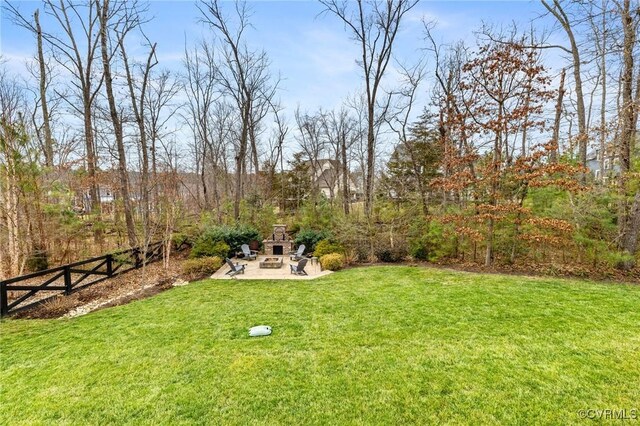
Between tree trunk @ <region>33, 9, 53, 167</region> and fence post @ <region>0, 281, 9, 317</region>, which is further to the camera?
tree trunk @ <region>33, 9, 53, 167</region>

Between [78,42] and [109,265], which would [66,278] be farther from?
[78,42]

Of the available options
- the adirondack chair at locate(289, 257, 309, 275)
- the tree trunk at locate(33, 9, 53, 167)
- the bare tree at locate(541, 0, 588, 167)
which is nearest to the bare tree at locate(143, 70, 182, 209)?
the tree trunk at locate(33, 9, 53, 167)

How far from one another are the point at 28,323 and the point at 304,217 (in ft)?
35.4

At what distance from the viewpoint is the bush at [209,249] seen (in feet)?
34.8

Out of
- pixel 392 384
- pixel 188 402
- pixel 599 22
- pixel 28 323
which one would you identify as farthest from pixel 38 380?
pixel 599 22

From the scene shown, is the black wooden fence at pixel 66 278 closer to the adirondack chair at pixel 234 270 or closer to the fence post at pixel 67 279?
the fence post at pixel 67 279

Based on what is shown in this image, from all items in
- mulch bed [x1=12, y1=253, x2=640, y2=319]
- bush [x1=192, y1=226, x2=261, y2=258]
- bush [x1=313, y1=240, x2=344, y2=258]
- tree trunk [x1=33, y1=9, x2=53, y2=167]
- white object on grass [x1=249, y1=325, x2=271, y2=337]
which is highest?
tree trunk [x1=33, y1=9, x2=53, y2=167]

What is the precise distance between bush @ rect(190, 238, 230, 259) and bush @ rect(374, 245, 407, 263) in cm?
603

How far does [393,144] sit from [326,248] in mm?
10223

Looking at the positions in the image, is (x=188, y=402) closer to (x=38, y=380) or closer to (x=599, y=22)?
(x=38, y=380)

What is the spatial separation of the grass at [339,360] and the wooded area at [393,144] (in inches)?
100

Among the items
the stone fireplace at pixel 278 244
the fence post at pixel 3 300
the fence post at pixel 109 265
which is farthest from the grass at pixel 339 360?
the stone fireplace at pixel 278 244

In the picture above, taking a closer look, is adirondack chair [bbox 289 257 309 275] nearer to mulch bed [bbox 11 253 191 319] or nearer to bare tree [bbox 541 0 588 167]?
mulch bed [bbox 11 253 191 319]

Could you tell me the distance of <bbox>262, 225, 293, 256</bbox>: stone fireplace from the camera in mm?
12672
